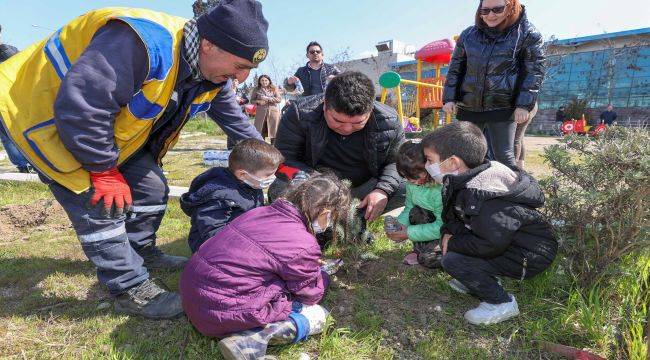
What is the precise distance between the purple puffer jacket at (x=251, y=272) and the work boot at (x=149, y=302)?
1.09ft

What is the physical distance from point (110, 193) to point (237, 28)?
1103mm

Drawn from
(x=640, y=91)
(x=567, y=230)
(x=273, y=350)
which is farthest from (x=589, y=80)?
(x=273, y=350)

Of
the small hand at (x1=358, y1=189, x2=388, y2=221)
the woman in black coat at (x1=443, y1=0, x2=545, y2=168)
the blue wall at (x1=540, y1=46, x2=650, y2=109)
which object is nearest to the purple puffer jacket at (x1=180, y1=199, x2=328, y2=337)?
the small hand at (x1=358, y1=189, x2=388, y2=221)

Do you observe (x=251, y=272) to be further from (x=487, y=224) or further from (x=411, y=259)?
(x=411, y=259)

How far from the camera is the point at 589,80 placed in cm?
2023

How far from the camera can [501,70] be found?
3.29 m

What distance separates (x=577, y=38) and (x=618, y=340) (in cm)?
2300

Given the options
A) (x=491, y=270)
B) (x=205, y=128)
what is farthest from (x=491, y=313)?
(x=205, y=128)

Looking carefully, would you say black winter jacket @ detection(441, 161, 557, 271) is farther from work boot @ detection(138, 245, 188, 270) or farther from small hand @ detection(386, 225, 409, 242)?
work boot @ detection(138, 245, 188, 270)

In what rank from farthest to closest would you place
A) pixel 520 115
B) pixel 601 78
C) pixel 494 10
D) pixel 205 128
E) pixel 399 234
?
pixel 601 78 < pixel 205 128 < pixel 520 115 < pixel 494 10 < pixel 399 234

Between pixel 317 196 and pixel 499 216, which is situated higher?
pixel 317 196

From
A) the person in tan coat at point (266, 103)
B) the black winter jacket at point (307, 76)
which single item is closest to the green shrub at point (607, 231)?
the black winter jacket at point (307, 76)

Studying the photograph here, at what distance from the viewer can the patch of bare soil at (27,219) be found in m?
3.66

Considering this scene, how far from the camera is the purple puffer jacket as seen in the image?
1816 millimetres
